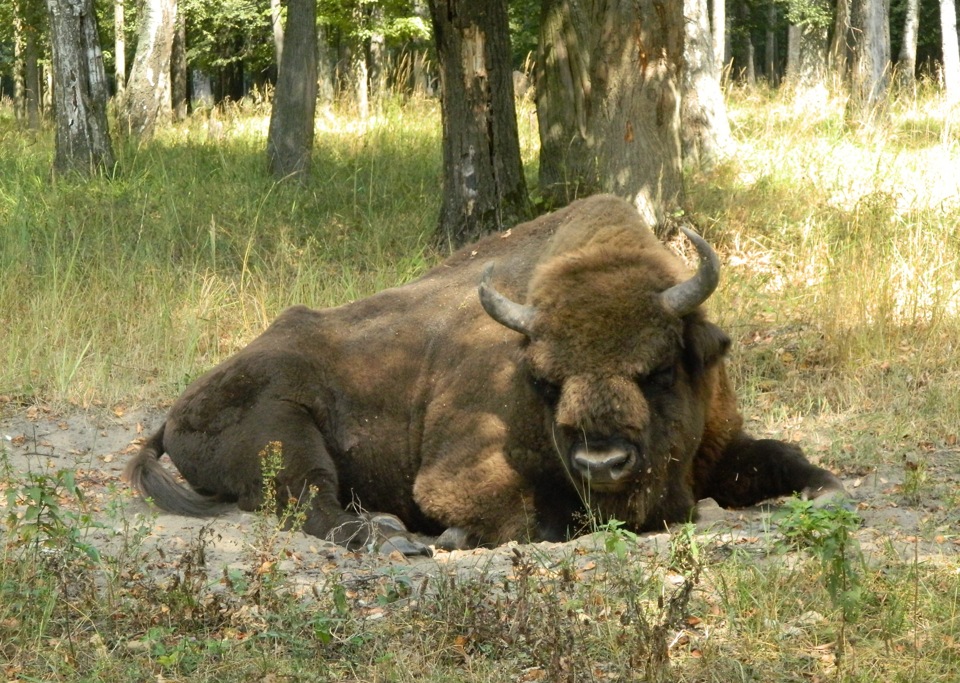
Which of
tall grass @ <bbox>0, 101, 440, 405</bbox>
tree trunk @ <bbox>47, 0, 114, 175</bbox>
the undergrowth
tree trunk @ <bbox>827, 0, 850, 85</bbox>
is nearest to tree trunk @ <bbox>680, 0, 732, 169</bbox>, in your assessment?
the undergrowth

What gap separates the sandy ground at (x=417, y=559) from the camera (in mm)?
4844

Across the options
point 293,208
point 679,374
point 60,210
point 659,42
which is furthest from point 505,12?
point 679,374

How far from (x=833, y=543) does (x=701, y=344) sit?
1.82 m

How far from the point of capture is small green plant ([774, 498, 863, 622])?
12.5ft

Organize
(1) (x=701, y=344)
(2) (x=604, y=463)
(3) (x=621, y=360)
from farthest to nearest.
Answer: (1) (x=701, y=344) < (3) (x=621, y=360) < (2) (x=604, y=463)

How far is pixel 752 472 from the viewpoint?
6.09 m

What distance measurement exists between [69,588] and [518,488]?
7.38 ft

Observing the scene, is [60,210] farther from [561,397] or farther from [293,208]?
[561,397]

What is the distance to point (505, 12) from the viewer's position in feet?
34.7

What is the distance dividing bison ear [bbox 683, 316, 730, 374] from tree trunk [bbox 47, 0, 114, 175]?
9.76 meters

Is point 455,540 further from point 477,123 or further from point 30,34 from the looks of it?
point 30,34

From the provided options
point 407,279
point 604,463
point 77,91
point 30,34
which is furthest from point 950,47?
point 604,463

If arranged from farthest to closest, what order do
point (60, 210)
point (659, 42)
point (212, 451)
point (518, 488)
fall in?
point (60, 210) < point (659, 42) < point (212, 451) < point (518, 488)

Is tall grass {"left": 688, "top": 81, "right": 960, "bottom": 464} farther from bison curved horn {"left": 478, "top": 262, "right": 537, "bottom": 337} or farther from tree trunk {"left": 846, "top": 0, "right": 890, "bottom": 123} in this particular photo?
tree trunk {"left": 846, "top": 0, "right": 890, "bottom": 123}
